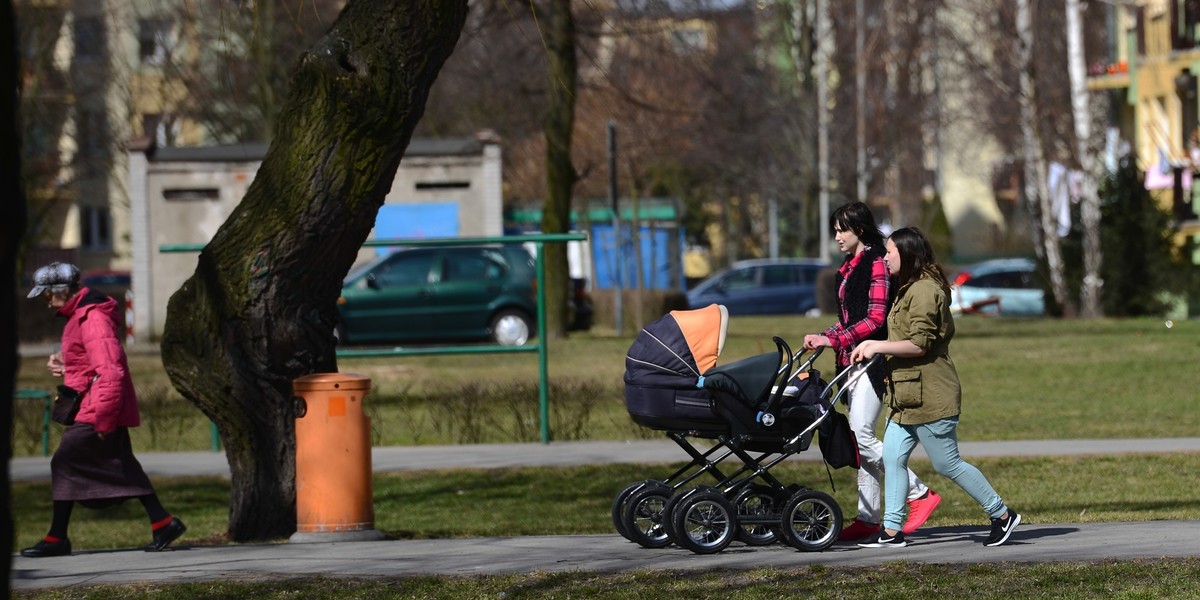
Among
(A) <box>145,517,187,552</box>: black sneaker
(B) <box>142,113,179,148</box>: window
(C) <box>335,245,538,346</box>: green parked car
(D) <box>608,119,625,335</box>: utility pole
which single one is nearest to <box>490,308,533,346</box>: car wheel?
(C) <box>335,245,538,346</box>: green parked car

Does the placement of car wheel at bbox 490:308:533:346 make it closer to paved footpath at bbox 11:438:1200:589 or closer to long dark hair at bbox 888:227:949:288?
paved footpath at bbox 11:438:1200:589

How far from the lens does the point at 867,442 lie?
8.81 m

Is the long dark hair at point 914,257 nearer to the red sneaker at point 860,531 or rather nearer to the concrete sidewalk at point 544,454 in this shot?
the red sneaker at point 860,531

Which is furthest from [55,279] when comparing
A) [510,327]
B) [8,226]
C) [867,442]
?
[510,327]

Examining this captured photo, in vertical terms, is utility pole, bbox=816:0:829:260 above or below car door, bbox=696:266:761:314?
above

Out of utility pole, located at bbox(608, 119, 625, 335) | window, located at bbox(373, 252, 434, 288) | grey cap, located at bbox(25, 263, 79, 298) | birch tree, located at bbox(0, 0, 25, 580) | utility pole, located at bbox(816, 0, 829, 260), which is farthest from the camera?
utility pole, located at bbox(816, 0, 829, 260)

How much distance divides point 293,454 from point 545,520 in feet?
6.07

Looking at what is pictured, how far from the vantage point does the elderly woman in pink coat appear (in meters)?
9.66

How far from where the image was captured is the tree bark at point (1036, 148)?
1246 inches

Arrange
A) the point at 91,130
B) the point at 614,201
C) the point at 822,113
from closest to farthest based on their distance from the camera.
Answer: the point at 614,201, the point at 91,130, the point at 822,113

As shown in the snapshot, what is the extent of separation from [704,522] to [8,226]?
5190mm

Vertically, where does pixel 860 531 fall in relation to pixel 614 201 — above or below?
below

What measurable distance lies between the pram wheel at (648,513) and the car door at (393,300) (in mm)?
17211

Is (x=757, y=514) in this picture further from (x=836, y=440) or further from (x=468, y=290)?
(x=468, y=290)
